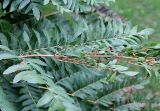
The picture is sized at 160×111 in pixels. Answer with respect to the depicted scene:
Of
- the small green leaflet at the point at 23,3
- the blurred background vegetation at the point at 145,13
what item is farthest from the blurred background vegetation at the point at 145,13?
the small green leaflet at the point at 23,3

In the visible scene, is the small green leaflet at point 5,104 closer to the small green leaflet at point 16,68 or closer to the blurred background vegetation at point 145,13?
the small green leaflet at point 16,68

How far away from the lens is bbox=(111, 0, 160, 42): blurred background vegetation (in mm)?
5051

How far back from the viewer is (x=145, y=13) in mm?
5281

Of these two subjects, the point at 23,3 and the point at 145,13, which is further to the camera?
the point at 145,13

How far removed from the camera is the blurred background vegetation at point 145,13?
5051mm

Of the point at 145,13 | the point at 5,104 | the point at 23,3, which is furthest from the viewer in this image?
the point at 145,13

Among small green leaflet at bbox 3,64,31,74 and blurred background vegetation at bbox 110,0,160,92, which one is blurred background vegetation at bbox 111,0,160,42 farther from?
small green leaflet at bbox 3,64,31,74

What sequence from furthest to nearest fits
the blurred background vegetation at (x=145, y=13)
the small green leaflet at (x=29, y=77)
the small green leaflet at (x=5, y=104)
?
1. the blurred background vegetation at (x=145, y=13)
2. the small green leaflet at (x=5, y=104)
3. the small green leaflet at (x=29, y=77)

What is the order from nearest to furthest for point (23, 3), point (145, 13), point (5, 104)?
point (5, 104) < point (23, 3) < point (145, 13)

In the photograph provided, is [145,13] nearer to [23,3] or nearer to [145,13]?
[145,13]

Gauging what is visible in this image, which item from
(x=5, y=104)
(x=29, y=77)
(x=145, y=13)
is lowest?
(x=5, y=104)

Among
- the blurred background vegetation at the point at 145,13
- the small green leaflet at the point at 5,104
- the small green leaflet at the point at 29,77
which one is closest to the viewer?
the small green leaflet at the point at 29,77

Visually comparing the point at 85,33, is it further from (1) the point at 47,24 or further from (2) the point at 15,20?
(2) the point at 15,20

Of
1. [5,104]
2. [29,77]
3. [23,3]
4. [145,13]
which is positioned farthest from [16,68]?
[145,13]
